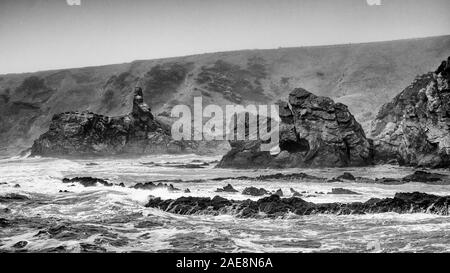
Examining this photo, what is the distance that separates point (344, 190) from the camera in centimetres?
2178

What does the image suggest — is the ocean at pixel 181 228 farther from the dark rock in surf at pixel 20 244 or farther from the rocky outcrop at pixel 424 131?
the rocky outcrop at pixel 424 131

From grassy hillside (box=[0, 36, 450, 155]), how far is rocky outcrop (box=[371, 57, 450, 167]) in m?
39.6

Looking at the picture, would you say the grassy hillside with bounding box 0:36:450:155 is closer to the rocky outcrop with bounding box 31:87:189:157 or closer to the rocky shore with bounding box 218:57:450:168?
the rocky outcrop with bounding box 31:87:189:157

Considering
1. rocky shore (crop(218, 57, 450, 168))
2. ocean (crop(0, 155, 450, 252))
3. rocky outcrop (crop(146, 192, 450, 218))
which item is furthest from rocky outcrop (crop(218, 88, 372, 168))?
rocky outcrop (crop(146, 192, 450, 218))

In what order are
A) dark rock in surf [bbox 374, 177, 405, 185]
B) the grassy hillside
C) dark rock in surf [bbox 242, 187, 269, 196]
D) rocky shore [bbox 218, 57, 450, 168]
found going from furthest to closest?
1. the grassy hillside
2. rocky shore [bbox 218, 57, 450, 168]
3. dark rock in surf [bbox 374, 177, 405, 185]
4. dark rock in surf [bbox 242, 187, 269, 196]

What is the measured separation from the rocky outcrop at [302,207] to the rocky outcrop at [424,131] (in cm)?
1509

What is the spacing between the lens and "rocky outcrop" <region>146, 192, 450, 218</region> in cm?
1583

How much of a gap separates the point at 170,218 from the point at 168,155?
42035 mm

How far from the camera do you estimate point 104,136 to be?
57812 millimetres

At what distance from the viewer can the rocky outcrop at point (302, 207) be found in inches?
623

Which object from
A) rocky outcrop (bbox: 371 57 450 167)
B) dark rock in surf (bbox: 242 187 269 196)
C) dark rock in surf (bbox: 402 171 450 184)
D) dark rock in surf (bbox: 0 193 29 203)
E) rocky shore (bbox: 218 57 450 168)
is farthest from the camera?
rocky shore (bbox: 218 57 450 168)

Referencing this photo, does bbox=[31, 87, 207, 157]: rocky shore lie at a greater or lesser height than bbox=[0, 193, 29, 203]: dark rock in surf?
greater
